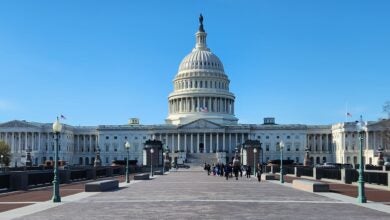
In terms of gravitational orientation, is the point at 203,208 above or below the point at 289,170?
below

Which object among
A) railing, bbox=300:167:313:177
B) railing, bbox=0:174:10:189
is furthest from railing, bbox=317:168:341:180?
railing, bbox=0:174:10:189

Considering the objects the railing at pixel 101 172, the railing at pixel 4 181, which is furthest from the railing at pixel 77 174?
the railing at pixel 4 181

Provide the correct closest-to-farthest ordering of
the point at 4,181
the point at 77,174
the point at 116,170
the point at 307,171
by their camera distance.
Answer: the point at 4,181 < the point at 77,174 < the point at 307,171 < the point at 116,170

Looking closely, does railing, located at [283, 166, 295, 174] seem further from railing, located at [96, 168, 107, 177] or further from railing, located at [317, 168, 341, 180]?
railing, located at [96, 168, 107, 177]

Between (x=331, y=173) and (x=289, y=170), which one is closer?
(x=331, y=173)

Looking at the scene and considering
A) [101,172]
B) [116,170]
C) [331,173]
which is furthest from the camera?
[116,170]

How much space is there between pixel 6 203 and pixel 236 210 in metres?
12.7

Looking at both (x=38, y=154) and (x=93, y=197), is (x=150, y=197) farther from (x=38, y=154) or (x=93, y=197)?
(x=38, y=154)

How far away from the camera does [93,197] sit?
3609 cm

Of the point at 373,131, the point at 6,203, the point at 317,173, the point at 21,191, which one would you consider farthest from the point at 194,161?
the point at 6,203

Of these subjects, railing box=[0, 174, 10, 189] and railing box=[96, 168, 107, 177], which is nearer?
railing box=[0, 174, 10, 189]

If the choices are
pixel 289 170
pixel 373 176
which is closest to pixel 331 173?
pixel 373 176

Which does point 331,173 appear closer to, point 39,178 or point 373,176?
point 373,176

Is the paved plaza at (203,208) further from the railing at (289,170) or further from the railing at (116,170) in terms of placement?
the railing at (289,170)
